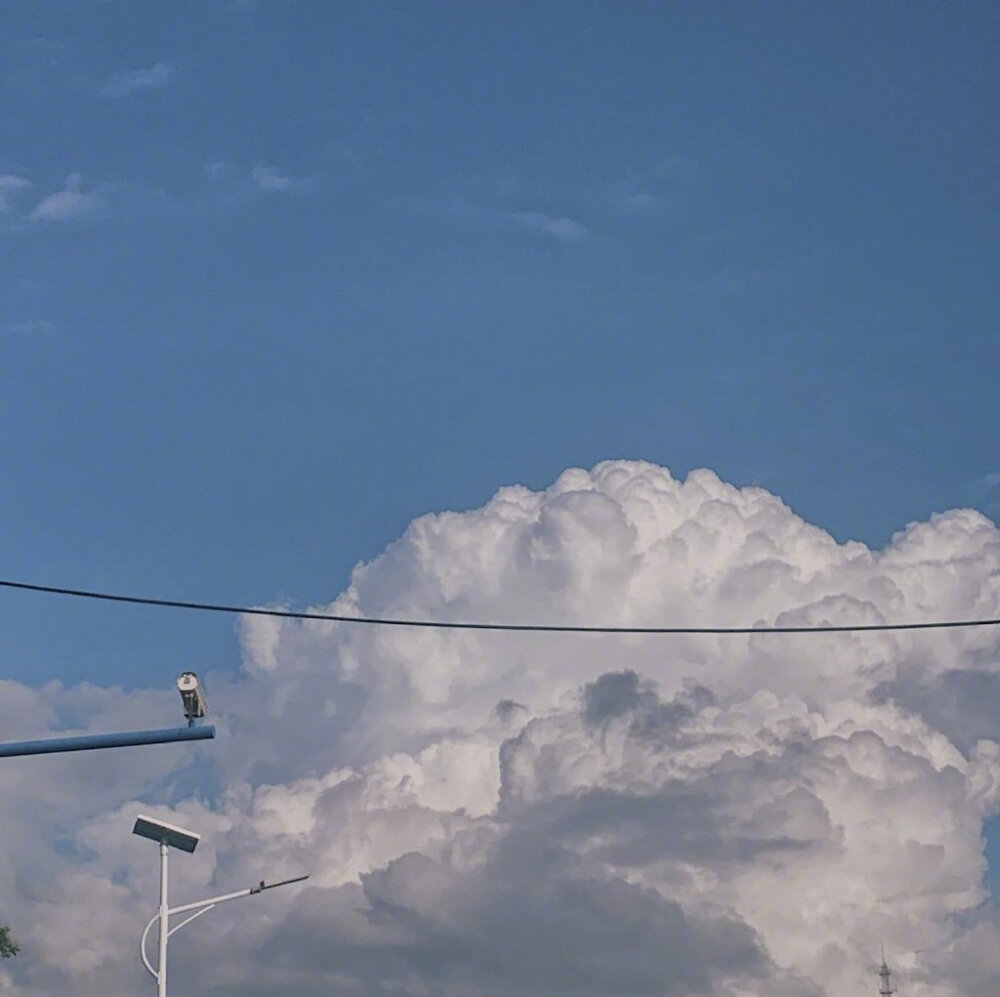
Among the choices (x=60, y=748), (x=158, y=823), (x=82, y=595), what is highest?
(x=158, y=823)

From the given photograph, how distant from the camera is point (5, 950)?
327 ft

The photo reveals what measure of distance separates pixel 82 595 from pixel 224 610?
3832 millimetres

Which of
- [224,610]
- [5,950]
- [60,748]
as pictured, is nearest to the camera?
[60,748]

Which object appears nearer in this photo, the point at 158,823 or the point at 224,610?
the point at 224,610

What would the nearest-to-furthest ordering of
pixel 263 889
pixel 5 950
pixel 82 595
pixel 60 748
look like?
pixel 60 748 → pixel 82 595 → pixel 263 889 → pixel 5 950

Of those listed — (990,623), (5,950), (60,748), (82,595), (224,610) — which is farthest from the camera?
(5,950)

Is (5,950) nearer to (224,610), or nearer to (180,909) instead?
(180,909)

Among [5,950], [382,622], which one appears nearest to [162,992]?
[382,622]

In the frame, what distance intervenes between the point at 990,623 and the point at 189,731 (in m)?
18.3

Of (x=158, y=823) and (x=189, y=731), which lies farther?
(x=158, y=823)

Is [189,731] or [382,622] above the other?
[382,622]

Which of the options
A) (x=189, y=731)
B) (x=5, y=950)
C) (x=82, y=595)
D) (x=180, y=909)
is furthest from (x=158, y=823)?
(x=5, y=950)

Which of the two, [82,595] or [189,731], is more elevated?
[82,595]

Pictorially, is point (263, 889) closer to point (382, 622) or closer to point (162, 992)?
point (162, 992)
